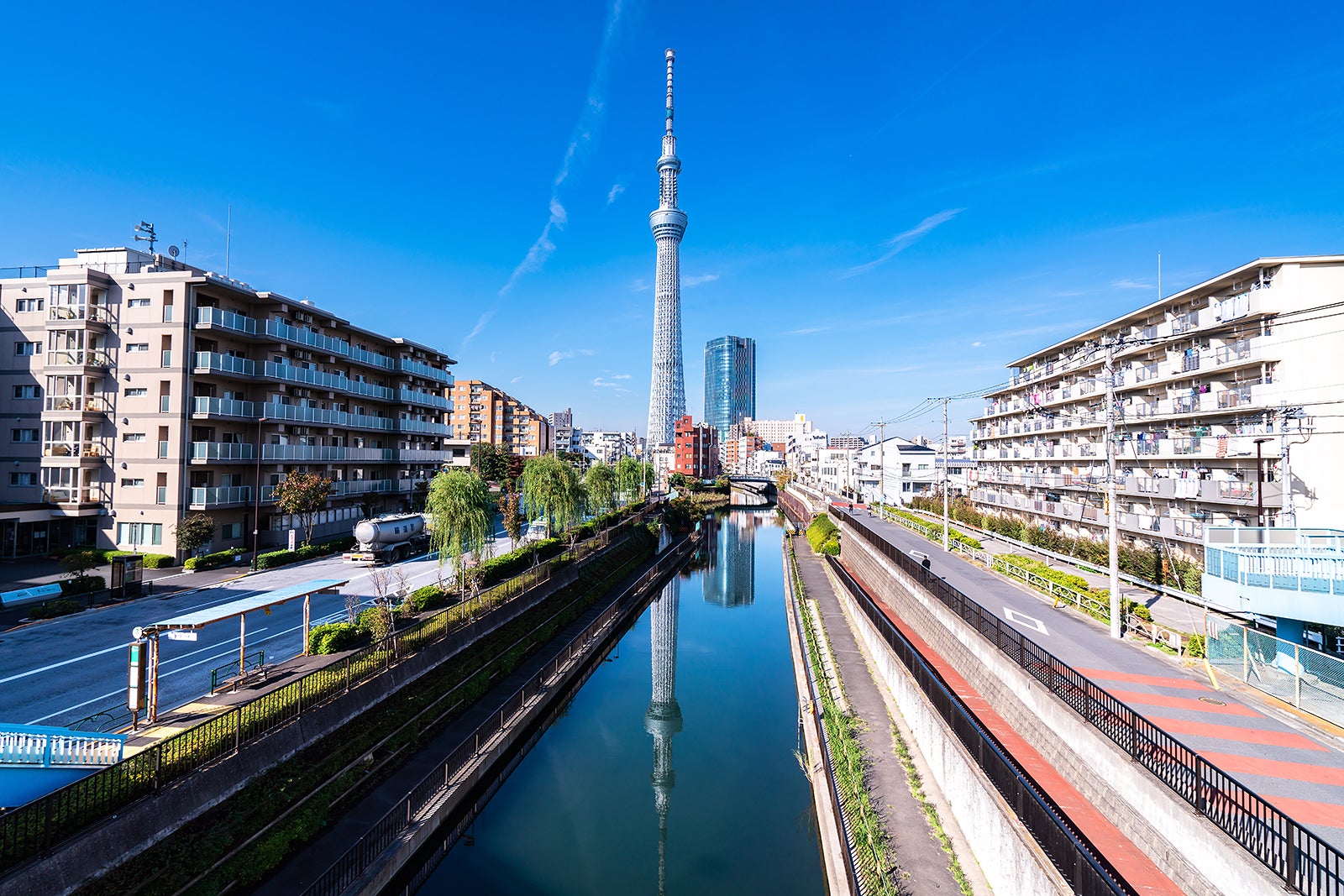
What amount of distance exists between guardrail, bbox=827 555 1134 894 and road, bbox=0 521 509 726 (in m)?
15.4

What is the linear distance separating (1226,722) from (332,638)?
1836cm

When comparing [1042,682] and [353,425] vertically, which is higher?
[353,425]

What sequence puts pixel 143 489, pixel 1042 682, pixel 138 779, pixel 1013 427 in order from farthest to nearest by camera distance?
pixel 1013 427
pixel 143 489
pixel 1042 682
pixel 138 779

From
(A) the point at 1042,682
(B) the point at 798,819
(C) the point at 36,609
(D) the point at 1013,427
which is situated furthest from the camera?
(D) the point at 1013,427

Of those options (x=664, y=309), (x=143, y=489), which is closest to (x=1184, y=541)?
(x=143, y=489)

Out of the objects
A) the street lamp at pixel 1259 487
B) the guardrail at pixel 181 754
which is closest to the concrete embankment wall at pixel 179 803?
the guardrail at pixel 181 754

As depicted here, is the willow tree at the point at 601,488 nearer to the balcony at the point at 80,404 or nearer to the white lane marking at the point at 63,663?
the balcony at the point at 80,404

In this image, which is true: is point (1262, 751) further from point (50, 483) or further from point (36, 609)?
point (50, 483)

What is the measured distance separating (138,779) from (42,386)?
2925cm

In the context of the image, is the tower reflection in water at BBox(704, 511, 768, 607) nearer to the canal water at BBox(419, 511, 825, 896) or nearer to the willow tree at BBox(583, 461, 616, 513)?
the willow tree at BBox(583, 461, 616, 513)

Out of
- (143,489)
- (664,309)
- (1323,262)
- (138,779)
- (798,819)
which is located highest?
(664,309)

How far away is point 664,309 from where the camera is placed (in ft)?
390

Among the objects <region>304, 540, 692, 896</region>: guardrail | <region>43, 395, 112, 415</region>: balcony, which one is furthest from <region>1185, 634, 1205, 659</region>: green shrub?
<region>43, 395, 112, 415</region>: balcony

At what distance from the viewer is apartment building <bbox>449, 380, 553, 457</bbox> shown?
101m
